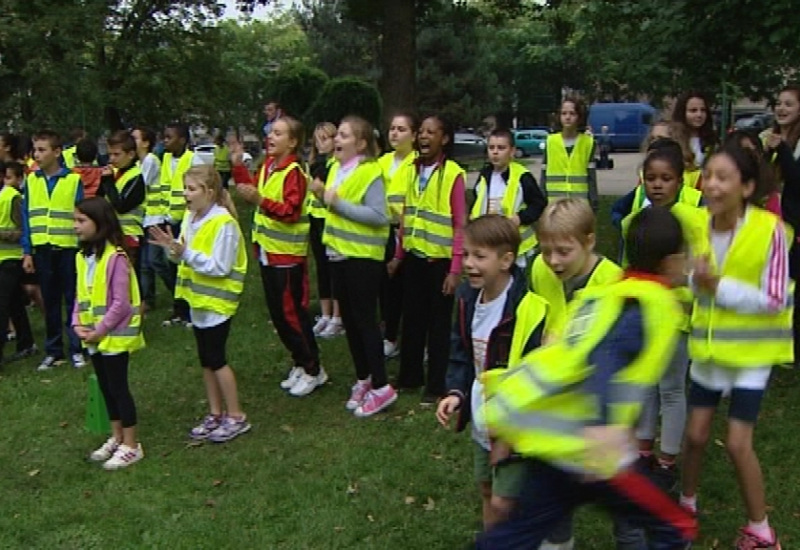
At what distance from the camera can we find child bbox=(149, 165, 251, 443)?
17.9 feet

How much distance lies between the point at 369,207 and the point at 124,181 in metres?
3.64

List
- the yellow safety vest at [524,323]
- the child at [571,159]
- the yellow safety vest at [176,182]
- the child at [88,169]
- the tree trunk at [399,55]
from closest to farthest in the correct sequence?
the yellow safety vest at [524,323], the child at [571,159], the child at [88,169], the yellow safety vest at [176,182], the tree trunk at [399,55]

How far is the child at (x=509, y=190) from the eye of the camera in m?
6.18

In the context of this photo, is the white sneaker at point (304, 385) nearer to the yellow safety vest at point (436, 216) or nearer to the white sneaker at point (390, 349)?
the white sneaker at point (390, 349)

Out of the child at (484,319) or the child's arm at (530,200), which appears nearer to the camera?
the child at (484,319)

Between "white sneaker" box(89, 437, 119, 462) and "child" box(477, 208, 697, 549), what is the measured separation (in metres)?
3.28

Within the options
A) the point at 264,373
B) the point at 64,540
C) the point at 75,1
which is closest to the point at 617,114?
the point at 75,1

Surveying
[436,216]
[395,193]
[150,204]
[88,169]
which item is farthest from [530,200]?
[150,204]

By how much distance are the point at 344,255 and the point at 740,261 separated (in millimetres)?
2698

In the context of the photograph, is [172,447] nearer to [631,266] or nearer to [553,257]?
[553,257]

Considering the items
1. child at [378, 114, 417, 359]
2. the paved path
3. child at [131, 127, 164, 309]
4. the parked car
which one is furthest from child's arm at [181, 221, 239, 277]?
the parked car

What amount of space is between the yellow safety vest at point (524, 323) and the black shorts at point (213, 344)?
2.52 m

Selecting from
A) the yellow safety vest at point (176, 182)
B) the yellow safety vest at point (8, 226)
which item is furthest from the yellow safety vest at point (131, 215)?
the yellow safety vest at point (8, 226)

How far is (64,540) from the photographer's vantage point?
455cm
